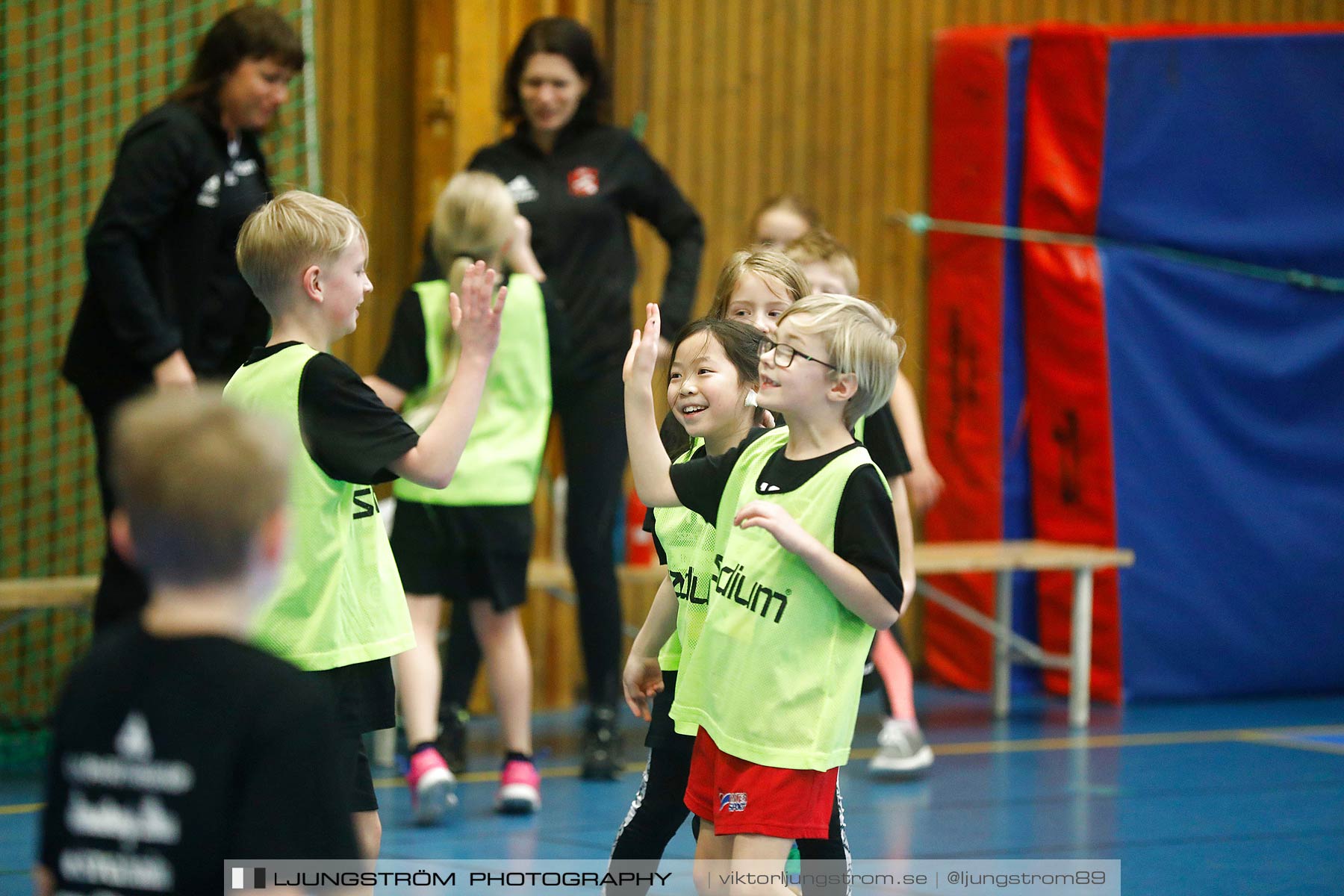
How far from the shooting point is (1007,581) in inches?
250

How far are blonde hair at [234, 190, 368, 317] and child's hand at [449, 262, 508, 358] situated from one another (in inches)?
9.4

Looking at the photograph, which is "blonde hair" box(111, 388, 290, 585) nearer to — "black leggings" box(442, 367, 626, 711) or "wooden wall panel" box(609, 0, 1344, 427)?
"black leggings" box(442, 367, 626, 711)

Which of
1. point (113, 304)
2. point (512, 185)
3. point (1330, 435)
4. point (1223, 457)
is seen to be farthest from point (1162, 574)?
point (113, 304)

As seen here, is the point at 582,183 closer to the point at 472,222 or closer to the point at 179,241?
the point at 472,222

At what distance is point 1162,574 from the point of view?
6.57 meters

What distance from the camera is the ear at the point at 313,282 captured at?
274 cm

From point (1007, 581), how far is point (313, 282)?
416 cm

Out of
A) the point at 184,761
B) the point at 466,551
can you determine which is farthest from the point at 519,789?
the point at 184,761

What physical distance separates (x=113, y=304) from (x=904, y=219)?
3738mm

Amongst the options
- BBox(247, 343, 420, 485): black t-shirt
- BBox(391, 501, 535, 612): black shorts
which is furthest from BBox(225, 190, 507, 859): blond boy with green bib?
BBox(391, 501, 535, 612): black shorts

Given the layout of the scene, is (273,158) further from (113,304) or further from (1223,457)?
(1223,457)

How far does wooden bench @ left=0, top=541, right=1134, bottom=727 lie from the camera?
5.73 m

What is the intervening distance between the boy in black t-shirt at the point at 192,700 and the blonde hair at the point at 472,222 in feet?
9.04

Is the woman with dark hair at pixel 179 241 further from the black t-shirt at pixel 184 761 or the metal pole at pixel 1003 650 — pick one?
the metal pole at pixel 1003 650
